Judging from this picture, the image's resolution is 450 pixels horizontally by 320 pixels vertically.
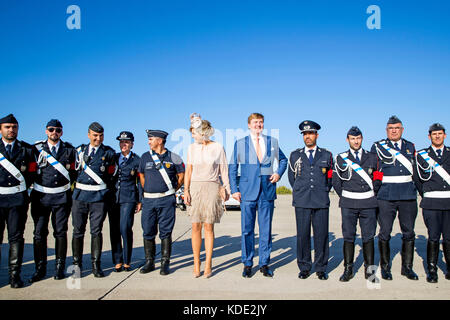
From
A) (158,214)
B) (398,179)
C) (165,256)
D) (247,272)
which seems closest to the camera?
(398,179)

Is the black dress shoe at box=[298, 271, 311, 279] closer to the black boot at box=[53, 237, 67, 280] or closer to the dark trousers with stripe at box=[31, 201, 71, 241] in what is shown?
the black boot at box=[53, 237, 67, 280]

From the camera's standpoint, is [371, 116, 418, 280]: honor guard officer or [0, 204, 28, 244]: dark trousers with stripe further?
[371, 116, 418, 280]: honor guard officer

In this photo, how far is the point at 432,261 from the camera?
4.89 m

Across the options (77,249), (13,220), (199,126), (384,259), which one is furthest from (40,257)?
(384,259)

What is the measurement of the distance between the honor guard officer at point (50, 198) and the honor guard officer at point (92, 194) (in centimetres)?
15

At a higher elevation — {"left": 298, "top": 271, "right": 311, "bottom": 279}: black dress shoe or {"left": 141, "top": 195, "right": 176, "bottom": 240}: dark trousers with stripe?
{"left": 141, "top": 195, "right": 176, "bottom": 240}: dark trousers with stripe

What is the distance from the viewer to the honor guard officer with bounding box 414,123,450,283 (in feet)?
16.1

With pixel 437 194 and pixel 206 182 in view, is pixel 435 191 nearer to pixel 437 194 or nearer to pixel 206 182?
pixel 437 194

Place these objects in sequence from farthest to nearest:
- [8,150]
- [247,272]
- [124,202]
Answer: [124,202] < [247,272] < [8,150]

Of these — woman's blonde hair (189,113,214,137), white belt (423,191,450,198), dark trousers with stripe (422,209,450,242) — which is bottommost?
dark trousers with stripe (422,209,450,242)

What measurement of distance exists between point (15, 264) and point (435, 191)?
19.3 feet

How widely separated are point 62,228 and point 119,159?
1.38 m

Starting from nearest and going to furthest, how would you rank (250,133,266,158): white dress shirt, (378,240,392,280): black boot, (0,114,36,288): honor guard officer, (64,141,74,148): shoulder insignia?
(0,114,36,288): honor guard officer < (378,240,392,280): black boot < (64,141,74,148): shoulder insignia < (250,133,266,158): white dress shirt

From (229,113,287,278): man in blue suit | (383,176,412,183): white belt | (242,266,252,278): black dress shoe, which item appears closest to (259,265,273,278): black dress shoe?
(229,113,287,278): man in blue suit
